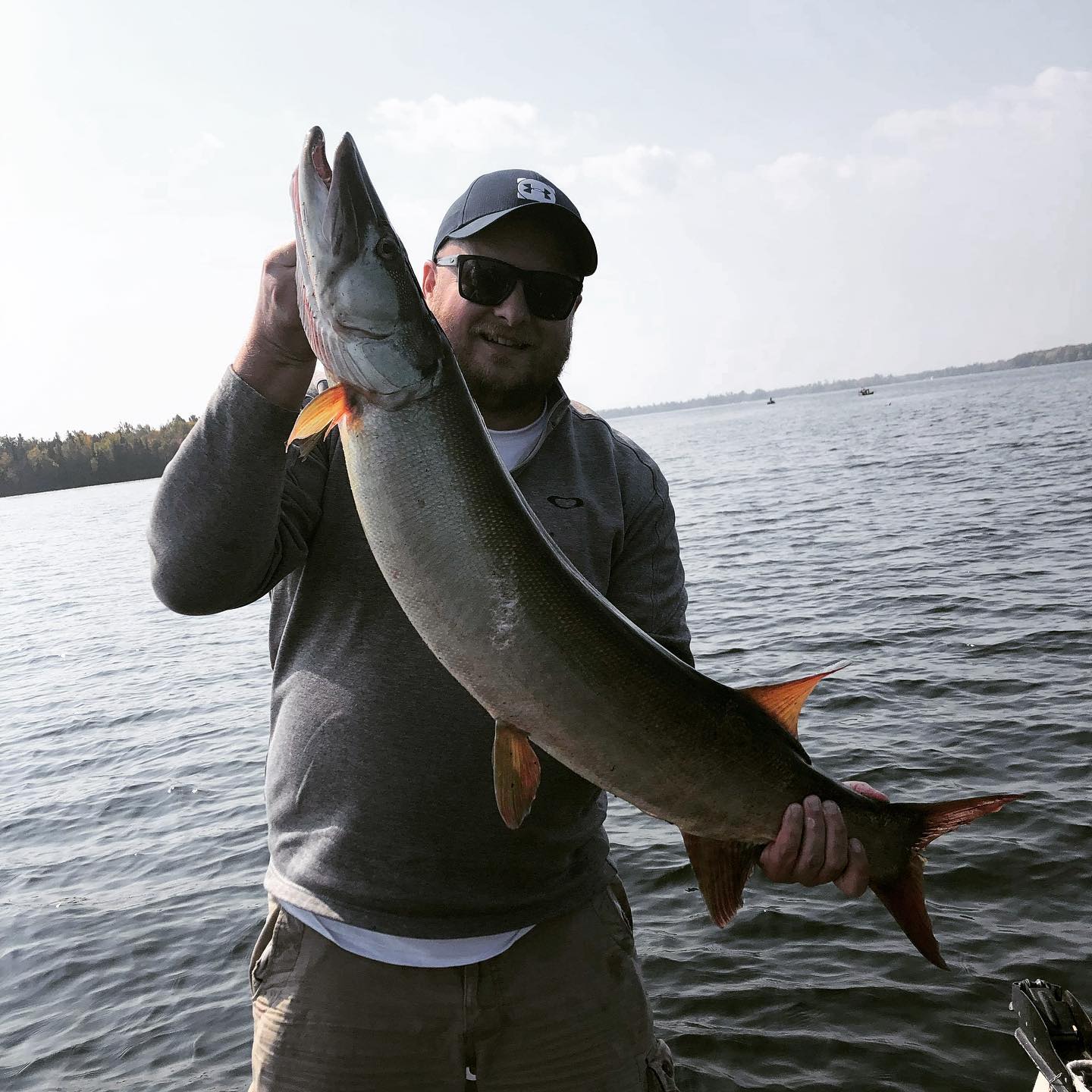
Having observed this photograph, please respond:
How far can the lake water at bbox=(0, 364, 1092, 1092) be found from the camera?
232 inches

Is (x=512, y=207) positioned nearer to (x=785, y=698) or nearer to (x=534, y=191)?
(x=534, y=191)

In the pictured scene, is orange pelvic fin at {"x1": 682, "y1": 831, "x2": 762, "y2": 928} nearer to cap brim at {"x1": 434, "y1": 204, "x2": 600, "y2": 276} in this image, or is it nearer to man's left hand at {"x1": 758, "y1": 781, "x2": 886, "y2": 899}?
man's left hand at {"x1": 758, "y1": 781, "x2": 886, "y2": 899}

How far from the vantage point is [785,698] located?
106 inches

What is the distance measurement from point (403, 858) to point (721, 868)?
2.97 feet

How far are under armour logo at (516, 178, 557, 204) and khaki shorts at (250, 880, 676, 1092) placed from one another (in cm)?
226

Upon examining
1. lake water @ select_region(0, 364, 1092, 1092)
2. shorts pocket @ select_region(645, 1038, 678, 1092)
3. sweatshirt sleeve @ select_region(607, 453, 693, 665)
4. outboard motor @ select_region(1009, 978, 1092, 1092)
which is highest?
sweatshirt sleeve @ select_region(607, 453, 693, 665)

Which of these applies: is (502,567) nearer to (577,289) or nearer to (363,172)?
(363,172)

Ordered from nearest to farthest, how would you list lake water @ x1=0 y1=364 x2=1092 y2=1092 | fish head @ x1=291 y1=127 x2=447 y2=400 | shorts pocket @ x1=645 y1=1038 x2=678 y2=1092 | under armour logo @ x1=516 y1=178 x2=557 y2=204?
fish head @ x1=291 y1=127 x2=447 y2=400
shorts pocket @ x1=645 y1=1038 x2=678 y2=1092
under armour logo @ x1=516 y1=178 x2=557 y2=204
lake water @ x1=0 y1=364 x2=1092 y2=1092

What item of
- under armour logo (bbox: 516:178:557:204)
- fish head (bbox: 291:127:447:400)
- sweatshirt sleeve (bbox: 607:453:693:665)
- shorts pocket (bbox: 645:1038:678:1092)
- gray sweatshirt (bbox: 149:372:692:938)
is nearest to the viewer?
fish head (bbox: 291:127:447:400)

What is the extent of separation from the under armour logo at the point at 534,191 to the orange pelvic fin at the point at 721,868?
6.62ft

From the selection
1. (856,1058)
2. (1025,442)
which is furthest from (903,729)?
(1025,442)

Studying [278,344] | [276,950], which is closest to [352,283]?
[278,344]

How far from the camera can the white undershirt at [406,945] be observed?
2686mm

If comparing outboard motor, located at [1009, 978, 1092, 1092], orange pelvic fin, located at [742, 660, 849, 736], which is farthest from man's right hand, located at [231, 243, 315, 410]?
outboard motor, located at [1009, 978, 1092, 1092]
